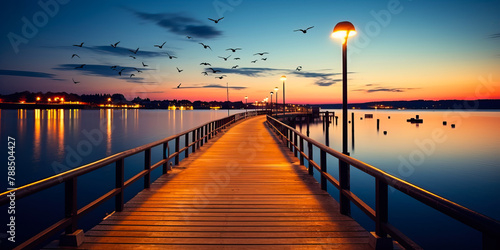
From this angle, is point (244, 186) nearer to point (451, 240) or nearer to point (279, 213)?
point (279, 213)

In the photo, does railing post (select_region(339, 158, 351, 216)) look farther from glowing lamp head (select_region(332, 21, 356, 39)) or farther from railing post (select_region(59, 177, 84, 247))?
railing post (select_region(59, 177, 84, 247))

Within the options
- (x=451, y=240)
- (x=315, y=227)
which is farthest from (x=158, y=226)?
(x=451, y=240)

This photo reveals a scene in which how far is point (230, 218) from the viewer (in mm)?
4539

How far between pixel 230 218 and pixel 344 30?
4.64 metres

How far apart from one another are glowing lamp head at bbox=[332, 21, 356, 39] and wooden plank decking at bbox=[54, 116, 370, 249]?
135 inches

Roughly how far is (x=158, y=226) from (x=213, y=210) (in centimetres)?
100

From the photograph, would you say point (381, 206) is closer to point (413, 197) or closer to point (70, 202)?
point (413, 197)

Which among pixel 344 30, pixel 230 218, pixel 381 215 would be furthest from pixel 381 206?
pixel 344 30

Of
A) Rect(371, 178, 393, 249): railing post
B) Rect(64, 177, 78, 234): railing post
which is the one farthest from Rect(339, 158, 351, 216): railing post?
Rect(64, 177, 78, 234): railing post

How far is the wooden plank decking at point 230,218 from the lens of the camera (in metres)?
3.68

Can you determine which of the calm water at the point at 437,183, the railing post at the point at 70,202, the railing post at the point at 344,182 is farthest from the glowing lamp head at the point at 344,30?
the calm water at the point at 437,183

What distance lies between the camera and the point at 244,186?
6.65m

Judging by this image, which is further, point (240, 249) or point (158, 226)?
point (158, 226)

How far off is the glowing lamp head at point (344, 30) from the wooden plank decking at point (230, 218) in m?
3.42
